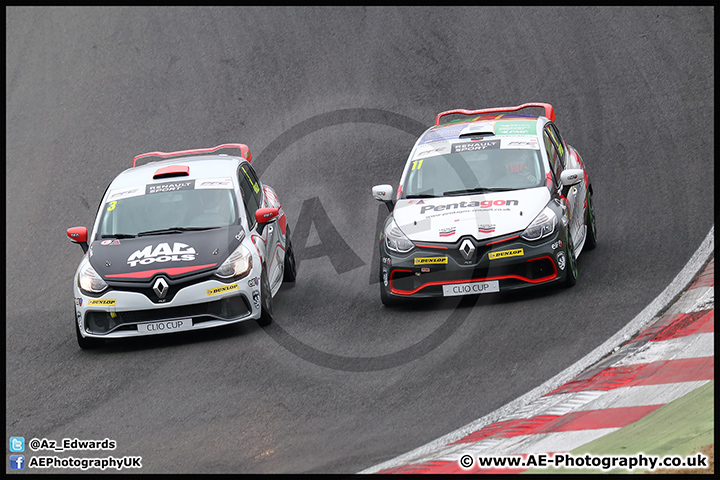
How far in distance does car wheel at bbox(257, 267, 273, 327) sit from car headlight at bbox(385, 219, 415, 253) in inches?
58.0

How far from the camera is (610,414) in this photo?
6402 millimetres

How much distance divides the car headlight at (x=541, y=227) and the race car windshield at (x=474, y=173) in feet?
2.10

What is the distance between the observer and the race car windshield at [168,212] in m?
10.2

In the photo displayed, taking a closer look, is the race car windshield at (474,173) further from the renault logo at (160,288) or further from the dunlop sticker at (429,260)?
the renault logo at (160,288)

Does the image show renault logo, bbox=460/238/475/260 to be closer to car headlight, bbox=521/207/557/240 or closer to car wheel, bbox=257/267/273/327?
car headlight, bbox=521/207/557/240

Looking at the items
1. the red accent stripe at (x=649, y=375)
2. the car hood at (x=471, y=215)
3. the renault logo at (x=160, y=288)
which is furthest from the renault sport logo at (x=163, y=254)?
the red accent stripe at (x=649, y=375)

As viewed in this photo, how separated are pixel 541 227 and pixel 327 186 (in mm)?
5814

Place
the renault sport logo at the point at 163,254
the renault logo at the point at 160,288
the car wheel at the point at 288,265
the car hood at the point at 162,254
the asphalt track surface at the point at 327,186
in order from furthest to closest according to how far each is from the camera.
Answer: the car wheel at the point at 288,265, the renault sport logo at the point at 163,254, the car hood at the point at 162,254, the renault logo at the point at 160,288, the asphalt track surface at the point at 327,186

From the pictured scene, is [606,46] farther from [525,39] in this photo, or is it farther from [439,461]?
[439,461]

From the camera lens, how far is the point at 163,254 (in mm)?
9648

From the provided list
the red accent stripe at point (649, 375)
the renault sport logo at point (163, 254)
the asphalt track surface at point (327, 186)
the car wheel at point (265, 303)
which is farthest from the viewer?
the car wheel at point (265, 303)

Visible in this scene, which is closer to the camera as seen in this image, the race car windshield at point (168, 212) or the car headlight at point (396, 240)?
the car headlight at point (396, 240)

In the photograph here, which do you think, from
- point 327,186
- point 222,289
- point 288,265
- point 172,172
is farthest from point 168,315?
point 327,186

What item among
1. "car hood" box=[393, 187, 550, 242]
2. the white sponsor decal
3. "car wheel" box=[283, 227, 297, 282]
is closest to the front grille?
"car wheel" box=[283, 227, 297, 282]
